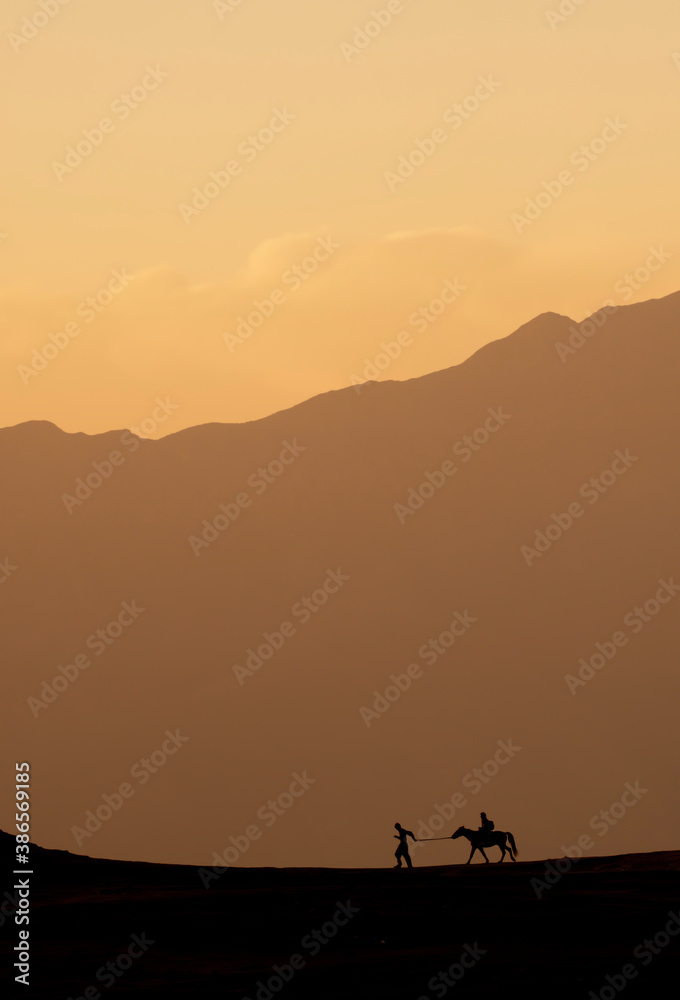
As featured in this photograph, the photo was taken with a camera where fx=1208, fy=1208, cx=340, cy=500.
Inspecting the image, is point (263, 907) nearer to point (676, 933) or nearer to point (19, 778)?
point (19, 778)

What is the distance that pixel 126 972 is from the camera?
16125 millimetres

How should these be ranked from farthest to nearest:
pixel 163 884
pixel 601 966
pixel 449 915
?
pixel 163 884
pixel 449 915
pixel 601 966

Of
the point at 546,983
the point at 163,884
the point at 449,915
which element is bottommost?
the point at 546,983

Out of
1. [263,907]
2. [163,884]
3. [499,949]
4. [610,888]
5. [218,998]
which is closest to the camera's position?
[218,998]

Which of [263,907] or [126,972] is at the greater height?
[263,907]

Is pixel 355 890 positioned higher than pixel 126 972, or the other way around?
pixel 355 890

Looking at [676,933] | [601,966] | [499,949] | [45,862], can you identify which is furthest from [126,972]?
[45,862]

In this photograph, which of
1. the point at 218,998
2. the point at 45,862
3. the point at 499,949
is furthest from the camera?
the point at 45,862

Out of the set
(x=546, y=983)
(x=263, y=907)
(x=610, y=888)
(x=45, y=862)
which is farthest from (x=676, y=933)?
(x=45, y=862)

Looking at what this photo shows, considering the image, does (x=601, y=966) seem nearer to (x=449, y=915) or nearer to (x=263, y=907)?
(x=449, y=915)

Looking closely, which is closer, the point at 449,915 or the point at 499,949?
the point at 499,949

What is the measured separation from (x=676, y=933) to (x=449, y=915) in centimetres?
387

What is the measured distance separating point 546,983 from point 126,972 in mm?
5580

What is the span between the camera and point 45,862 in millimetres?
29938
